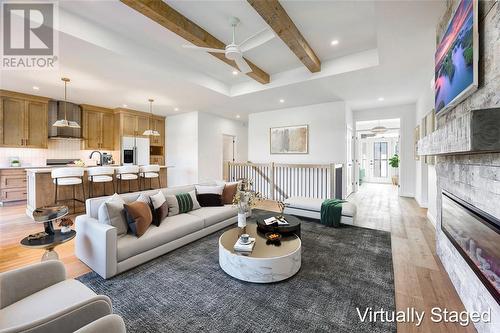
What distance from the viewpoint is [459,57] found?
1869mm

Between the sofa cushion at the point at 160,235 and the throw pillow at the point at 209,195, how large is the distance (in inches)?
22.6

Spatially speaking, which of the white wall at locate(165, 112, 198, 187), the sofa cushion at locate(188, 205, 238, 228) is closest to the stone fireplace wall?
the sofa cushion at locate(188, 205, 238, 228)

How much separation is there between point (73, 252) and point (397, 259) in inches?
170

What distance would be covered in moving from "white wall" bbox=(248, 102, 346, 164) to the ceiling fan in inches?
130

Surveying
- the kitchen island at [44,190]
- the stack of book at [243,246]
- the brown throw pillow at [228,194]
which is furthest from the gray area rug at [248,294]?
the kitchen island at [44,190]

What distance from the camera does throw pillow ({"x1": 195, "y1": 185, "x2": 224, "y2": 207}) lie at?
391 centimetres

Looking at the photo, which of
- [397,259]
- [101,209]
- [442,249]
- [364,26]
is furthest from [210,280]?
[364,26]

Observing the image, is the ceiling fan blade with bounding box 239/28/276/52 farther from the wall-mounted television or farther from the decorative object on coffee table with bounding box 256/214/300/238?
the decorative object on coffee table with bounding box 256/214/300/238

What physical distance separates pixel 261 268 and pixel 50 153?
7.63 metres

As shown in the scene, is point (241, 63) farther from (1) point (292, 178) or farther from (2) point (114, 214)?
(1) point (292, 178)

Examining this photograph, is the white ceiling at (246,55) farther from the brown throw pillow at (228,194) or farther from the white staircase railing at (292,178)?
the brown throw pillow at (228,194)

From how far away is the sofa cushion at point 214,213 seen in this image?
11.2ft

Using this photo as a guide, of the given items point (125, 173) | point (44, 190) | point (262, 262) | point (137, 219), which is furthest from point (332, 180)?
point (44, 190)

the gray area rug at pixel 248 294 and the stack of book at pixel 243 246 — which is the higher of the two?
the stack of book at pixel 243 246
